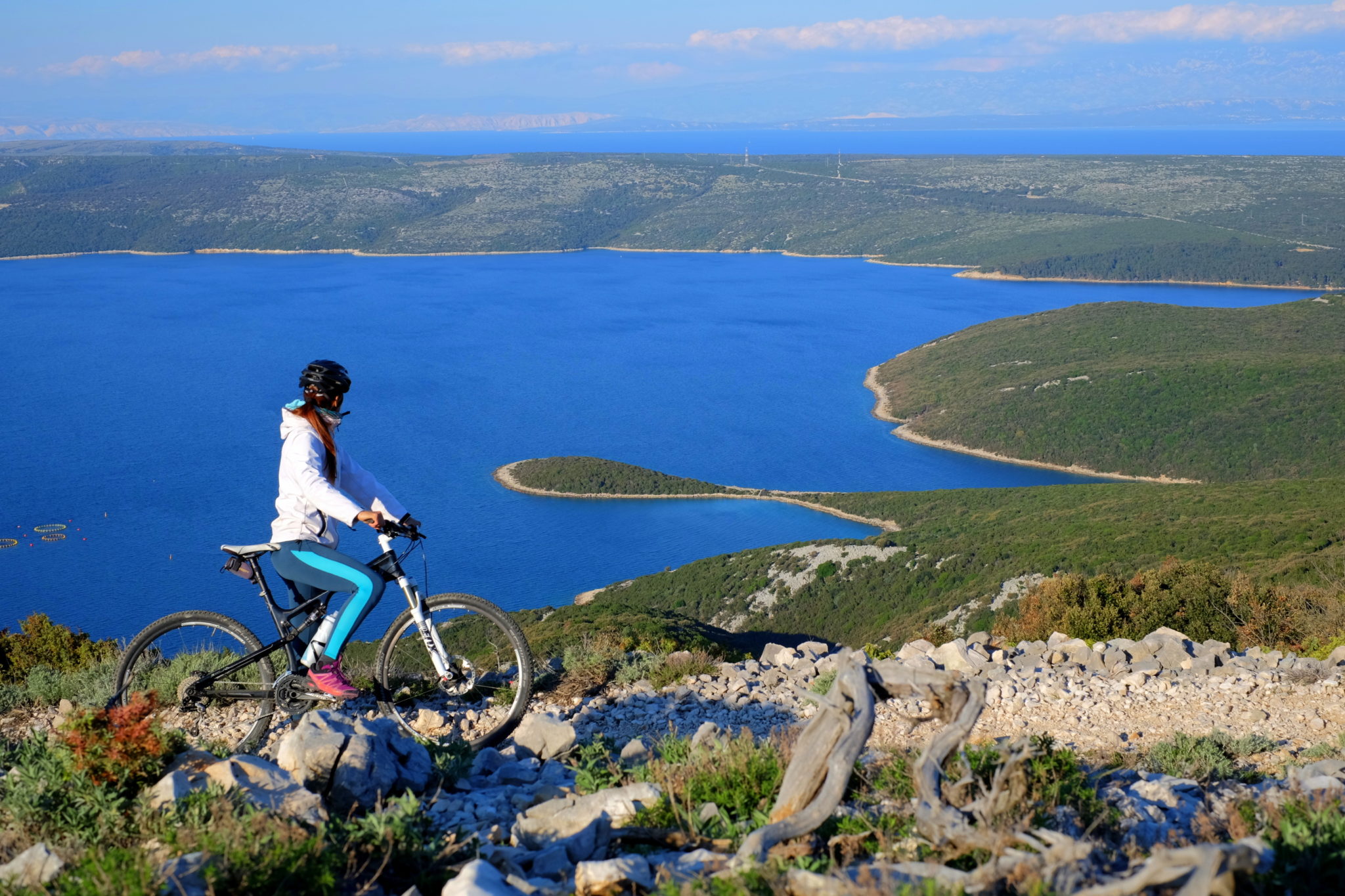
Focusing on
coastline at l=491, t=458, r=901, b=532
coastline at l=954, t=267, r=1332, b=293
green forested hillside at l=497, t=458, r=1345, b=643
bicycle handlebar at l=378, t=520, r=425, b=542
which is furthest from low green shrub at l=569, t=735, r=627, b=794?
coastline at l=954, t=267, r=1332, b=293

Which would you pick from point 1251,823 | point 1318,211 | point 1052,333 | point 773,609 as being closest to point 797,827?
point 1251,823

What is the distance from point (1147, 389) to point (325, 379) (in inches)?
2739

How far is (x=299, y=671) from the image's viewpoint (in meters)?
5.20

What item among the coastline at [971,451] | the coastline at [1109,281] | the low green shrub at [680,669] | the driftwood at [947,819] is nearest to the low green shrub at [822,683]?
the low green shrub at [680,669]

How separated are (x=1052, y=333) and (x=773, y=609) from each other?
58947 mm

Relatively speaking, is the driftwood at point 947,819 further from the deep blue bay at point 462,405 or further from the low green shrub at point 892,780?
the deep blue bay at point 462,405

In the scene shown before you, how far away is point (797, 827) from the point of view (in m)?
3.52

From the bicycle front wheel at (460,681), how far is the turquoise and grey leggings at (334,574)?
20 centimetres

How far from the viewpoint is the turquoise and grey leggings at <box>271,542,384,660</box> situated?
494cm

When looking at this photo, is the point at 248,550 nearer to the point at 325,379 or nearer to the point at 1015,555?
the point at 325,379

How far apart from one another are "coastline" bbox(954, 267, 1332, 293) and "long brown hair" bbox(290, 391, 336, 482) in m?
130

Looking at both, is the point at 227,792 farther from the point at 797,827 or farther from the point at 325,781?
the point at 797,827

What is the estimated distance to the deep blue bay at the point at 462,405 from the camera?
4975 centimetres

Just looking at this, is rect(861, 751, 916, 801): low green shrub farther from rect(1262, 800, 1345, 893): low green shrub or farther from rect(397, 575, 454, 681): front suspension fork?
rect(397, 575, 454, 681): front suspension fork
